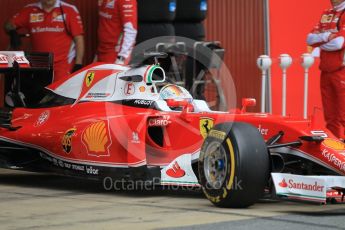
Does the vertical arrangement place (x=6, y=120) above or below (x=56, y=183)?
above

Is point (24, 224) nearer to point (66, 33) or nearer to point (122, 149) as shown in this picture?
point (122, 149)

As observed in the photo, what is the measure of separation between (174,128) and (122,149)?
526mm

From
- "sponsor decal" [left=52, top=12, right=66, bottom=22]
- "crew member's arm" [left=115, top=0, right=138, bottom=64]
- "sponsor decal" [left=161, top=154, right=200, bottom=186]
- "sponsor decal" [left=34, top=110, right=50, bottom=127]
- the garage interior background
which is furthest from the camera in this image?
the garage interior background

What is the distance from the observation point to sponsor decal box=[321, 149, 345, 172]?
24.6 feet

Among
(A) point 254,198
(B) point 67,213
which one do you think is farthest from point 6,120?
(A) point 254,198

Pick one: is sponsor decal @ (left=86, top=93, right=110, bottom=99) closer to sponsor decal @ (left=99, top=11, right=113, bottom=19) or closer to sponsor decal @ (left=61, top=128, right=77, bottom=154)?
sponsor decal @ (left=61, top=128, right=77, bottom=154)

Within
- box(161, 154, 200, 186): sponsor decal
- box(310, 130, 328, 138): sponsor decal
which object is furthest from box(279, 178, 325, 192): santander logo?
box(161, 154, 200, 186): sponsor decal

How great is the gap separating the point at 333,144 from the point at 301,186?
616mm

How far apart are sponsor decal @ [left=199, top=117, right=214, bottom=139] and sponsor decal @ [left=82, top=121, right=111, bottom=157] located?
35.6 inches

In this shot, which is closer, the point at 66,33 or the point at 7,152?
the point at 7,152

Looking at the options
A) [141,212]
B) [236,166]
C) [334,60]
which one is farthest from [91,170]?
[334,60]

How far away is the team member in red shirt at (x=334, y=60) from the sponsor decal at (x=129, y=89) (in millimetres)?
3222

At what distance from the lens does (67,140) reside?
8.98 m

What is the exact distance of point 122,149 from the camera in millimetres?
8500
